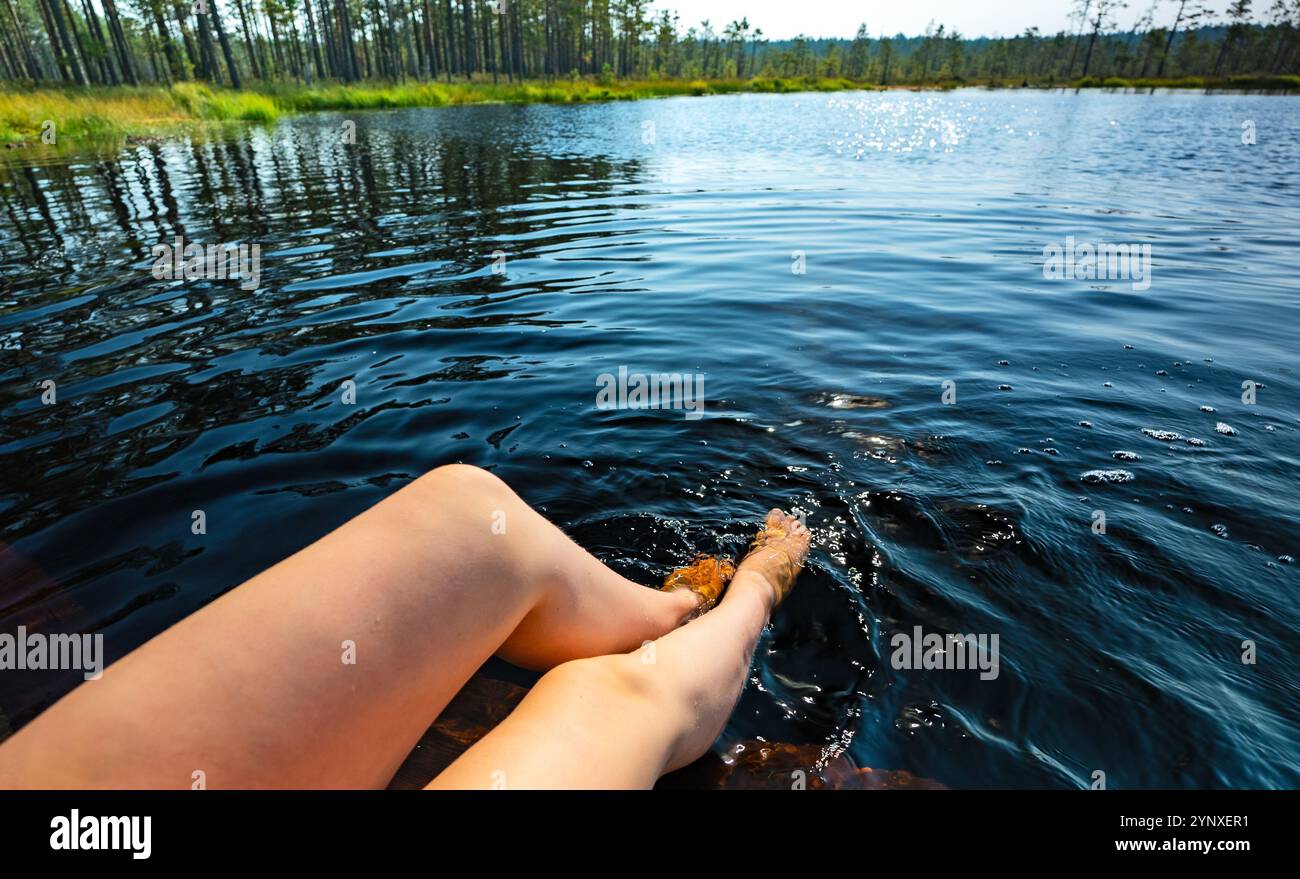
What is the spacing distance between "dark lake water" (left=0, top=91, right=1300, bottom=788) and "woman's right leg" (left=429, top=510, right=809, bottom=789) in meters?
0.41

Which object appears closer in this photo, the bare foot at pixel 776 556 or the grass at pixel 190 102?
the bare foot at pixel 776 556

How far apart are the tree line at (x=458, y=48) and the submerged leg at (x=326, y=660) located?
5655 centimetres

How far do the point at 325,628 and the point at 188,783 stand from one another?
343 millimetres

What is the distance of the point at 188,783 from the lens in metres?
1.15

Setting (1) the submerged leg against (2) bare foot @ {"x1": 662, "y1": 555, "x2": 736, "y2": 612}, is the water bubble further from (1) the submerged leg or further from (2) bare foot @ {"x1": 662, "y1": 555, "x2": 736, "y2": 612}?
(1) the submerged leg

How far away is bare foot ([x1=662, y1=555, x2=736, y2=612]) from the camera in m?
3.00

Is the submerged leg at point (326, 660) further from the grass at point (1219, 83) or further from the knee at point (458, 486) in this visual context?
the grass at point (1219, 83)

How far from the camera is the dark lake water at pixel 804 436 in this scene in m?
2.51

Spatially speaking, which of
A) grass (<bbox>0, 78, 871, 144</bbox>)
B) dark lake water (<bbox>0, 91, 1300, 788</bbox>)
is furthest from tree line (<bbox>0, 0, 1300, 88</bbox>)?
dark lake water (<bbox>0, 91, 1300, 788</bbox>)

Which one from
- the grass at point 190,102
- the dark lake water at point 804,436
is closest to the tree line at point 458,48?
the grass at point 190,102

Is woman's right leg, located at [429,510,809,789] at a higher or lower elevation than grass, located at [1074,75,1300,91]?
lower
